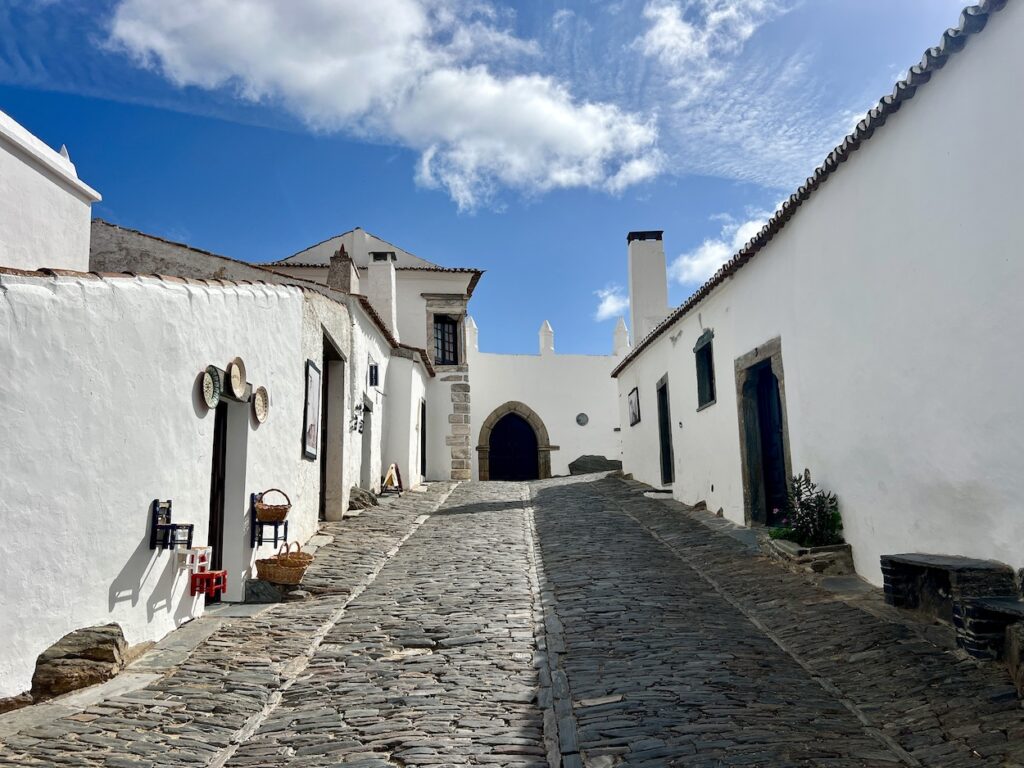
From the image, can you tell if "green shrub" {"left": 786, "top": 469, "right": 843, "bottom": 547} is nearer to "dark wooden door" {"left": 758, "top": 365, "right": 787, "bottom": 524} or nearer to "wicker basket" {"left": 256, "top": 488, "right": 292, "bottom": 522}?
"dark wooden door" {"left": 758, "top": 365, "right": 787, "bottom": 524}

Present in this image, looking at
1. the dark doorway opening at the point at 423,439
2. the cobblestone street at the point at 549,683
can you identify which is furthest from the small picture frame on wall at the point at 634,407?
the cobblestone street at the point at 549,683

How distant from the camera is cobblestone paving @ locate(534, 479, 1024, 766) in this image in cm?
395

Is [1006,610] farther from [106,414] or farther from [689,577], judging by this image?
[106,414]

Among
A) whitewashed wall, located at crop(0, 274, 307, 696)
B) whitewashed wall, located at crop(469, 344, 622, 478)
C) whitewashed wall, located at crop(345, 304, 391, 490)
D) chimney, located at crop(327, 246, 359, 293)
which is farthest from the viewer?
whitewashed wall, located at crop(469, 344, 622, 478)

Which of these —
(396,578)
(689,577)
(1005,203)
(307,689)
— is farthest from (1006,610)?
(396,578)

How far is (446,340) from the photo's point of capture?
21953 mm

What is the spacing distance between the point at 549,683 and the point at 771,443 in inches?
259

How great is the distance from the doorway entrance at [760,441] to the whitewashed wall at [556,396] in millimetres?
14408

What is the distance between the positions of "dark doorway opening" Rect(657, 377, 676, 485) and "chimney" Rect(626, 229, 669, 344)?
13.6 ft

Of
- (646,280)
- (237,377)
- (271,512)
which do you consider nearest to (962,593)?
(271,512)

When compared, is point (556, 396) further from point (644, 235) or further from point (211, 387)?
point (211, 387)

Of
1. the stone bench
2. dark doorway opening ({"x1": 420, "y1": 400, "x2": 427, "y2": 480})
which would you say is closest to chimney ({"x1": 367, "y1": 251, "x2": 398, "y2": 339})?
dark doorway opening ({"x1": 420, "y1": 400, "x2": 427, "y2": 480})

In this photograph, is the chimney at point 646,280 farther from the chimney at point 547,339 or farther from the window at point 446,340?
the chimney at point 547,339

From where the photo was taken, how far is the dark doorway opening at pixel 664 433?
15.4 metres
